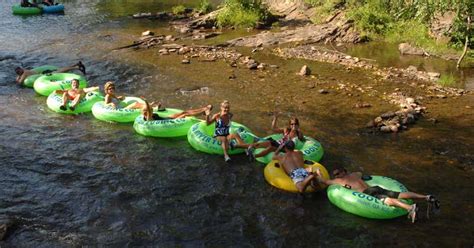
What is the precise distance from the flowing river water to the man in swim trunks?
13.3 inches

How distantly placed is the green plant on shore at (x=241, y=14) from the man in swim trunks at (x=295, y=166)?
626 inches

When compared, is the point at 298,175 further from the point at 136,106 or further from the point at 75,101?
the point at 75,101

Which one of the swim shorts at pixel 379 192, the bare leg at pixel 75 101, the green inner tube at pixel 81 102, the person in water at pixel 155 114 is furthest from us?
the green inner tube at pixel 81 102

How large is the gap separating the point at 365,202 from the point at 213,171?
343 centimetres

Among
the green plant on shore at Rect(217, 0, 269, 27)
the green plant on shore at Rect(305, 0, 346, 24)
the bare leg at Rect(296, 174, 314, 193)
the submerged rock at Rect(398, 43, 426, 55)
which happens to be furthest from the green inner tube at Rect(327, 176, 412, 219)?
the green plant on shore at Rect(217, 0, 269, 27)

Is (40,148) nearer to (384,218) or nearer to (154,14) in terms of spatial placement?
(384,218)

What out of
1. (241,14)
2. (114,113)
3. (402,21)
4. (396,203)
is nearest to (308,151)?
(396,203)

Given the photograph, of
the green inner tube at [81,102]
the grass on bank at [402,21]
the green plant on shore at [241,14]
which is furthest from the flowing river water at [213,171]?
the green plant on shore at [241,14]

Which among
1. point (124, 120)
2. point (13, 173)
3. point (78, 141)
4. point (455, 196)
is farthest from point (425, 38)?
point (13, 173)

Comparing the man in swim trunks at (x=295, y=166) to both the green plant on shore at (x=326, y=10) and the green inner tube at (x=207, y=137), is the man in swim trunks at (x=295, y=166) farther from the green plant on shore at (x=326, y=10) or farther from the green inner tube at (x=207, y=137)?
the green plant on shore at (x=326, y=10)

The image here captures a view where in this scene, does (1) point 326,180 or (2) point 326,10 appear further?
(2) point 326,10

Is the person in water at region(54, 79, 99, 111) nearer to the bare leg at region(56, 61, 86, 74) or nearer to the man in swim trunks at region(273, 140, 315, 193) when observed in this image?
the bare leg at region(56, 61, 86, 74)

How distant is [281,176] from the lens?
9.67 meters

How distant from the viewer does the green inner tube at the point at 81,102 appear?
1373 cm
